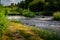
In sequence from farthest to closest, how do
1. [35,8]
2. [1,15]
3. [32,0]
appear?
[32,0] < [35,8] < [1,15]

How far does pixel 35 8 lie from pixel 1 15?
146 ft

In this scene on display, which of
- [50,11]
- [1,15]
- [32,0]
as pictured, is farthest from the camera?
[32,0]

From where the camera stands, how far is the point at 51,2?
185 ft

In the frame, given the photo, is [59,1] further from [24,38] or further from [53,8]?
[24,38]

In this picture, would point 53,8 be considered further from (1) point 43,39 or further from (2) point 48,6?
(1) point 43,39

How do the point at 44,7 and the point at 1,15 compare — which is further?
the point at 44,7

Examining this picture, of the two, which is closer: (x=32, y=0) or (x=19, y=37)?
(x=19, y=37)

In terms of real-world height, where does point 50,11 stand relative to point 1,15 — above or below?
below

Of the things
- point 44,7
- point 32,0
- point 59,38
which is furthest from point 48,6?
point 59,38

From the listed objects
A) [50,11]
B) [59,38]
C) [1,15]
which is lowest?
[50,11]

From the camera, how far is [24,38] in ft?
46.6

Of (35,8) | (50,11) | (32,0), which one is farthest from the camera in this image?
(32,0)

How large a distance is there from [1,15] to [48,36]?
126 inches

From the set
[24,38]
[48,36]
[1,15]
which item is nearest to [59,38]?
[48,36]
